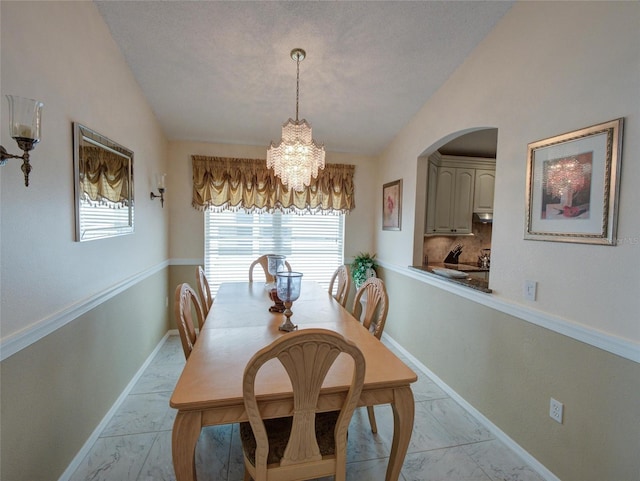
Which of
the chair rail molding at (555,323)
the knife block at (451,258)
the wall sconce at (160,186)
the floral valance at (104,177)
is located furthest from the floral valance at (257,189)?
the chair rail molding at (555,323)

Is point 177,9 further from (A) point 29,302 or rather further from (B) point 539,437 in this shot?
(B) point 539,437

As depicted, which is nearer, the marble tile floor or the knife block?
the marble tile floor

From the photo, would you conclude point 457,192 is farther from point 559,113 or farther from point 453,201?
point 559,113

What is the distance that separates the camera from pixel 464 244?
4.16 meters

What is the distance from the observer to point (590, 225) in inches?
59.6

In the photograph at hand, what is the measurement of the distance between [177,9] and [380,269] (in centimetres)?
325

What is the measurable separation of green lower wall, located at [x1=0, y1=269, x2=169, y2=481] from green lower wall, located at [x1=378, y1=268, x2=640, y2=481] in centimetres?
264

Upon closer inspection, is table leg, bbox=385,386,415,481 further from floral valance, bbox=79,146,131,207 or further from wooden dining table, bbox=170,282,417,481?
floral valance, bbox=79,146,131,207

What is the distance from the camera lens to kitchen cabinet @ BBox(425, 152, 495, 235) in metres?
3.66

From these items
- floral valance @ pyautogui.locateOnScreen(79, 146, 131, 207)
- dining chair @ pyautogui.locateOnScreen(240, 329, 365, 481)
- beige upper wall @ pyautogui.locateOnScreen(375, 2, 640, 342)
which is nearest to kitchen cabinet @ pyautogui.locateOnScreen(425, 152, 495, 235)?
beige upper wall @ pyautogui.locateOnScreen(375, 2, 640, 342)

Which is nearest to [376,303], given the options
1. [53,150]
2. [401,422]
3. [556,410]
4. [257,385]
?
[401,422]

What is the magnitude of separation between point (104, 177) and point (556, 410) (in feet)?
10.3

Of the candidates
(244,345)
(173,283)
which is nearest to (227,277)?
(173,283)

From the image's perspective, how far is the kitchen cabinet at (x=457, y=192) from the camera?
366 centimetres
